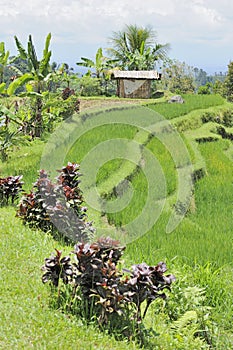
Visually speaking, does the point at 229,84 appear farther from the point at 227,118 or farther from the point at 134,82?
the point at 227,118

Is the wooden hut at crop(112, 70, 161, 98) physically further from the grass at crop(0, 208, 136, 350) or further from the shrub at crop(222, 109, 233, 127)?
the grass at crop(0, 208, 136, 350)

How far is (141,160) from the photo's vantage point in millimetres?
7195

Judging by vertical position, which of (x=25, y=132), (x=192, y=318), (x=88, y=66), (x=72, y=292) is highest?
(x=88, y=66)

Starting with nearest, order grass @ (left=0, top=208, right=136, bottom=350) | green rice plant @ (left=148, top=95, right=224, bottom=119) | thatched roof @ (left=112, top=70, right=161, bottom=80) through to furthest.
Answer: grass @ (left=0, top=208, right=136, bottom=350), green rice plant @ (left=148, top=95, right=224, bottom=119), thatched roof @ (left=112, top=70, right=161, bottom=80)

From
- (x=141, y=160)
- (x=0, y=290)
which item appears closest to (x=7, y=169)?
(x=141, y=160)

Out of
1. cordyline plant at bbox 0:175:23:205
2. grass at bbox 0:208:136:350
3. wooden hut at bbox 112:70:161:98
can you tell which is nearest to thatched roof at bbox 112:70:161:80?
wooden hut at bbox 112:70:161:98

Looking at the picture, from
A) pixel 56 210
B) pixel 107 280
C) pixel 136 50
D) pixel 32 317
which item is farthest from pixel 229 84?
pixel 32 317

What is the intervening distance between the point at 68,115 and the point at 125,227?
23.4 feet

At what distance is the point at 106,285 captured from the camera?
9.87ft

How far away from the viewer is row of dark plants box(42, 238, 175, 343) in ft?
9.82

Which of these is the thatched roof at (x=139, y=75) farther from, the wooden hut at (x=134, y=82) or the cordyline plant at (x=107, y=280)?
the cordyline plant at (x=107, y=280)

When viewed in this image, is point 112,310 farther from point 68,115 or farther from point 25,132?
point 68,115

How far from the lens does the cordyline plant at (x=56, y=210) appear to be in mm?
4332

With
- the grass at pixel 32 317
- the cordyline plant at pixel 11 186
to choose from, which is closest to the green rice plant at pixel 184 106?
the cordyline plant at pixel 11 186
